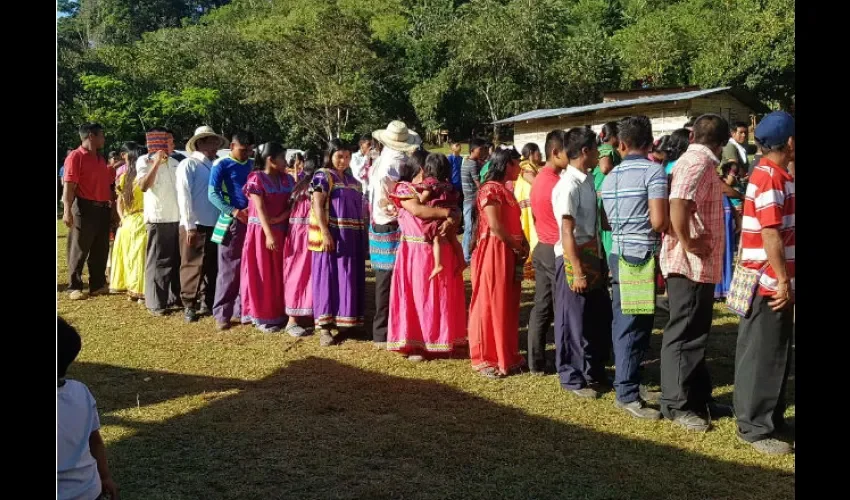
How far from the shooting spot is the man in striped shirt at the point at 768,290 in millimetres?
3926

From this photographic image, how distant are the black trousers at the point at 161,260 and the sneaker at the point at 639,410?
532 cm

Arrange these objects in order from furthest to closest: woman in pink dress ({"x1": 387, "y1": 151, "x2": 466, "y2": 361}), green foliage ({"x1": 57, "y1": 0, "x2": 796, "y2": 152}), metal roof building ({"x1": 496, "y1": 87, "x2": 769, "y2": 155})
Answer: green foliage ({"x1": 57, "y1": 0, "x2": 796, "y2": 152}) < metal roof building ({"x1": 496, "y1": 87, "x2": 769, "y2": 155}) < woman in pink dress ({"x1": 387, "y1": 151, "x2": 466, "y2": 361})

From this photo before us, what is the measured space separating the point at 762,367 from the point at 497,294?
81.6 inches

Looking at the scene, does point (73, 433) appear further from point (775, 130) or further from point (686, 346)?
point (775, 130)

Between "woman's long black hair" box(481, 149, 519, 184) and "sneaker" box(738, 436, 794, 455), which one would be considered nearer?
"sneaker" box(738, 436, 794, 455)

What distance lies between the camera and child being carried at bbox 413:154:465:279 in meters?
5.89

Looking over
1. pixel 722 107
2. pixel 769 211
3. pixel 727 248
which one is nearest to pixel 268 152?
pixel 769 211

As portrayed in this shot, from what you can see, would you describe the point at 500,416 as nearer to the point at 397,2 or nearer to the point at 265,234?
the point at 265,234

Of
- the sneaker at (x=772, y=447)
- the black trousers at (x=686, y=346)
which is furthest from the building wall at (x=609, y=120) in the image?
the sneaker at (x=772, y=447)

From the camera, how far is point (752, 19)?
28.0m

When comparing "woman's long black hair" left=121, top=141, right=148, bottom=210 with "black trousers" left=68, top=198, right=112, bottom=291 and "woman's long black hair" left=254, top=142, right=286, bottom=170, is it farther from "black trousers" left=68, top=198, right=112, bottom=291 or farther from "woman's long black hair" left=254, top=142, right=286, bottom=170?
"woman's long black hair" left=254, top=142, right=286, bottom=170

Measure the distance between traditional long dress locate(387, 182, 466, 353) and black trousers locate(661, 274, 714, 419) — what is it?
6.38 feet

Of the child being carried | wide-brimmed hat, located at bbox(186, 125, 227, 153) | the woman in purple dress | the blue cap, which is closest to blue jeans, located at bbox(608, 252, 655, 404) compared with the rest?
the blue cap
